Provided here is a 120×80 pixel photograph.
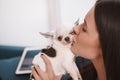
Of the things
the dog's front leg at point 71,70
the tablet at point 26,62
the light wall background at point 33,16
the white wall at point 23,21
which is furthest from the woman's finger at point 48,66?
the white wall at point 23,21

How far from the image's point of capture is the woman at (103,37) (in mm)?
828

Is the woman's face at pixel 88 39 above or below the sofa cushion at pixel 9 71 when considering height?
above

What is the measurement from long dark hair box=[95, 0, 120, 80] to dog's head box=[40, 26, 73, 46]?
344 mm

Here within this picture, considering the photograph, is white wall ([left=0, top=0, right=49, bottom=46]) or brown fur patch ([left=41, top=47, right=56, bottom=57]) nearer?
brown fur patch ([left=41, top=47, right=56, bottom=57])

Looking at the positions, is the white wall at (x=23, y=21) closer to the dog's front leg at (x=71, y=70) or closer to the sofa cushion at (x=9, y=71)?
the sofa cushion at (x=9, y=71)

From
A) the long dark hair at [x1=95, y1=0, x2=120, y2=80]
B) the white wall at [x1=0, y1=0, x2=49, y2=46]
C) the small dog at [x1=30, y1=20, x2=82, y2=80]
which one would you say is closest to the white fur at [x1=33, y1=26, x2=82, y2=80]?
the small dog at [x1=30, y1=20, x2=82, y2=80]

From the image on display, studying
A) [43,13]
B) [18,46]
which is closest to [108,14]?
[43,13]

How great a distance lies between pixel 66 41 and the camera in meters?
1.21

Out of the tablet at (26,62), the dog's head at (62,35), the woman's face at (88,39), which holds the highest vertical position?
the woman's face at (88,39)

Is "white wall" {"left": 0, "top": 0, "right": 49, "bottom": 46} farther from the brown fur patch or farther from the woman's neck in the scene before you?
the woman's neck

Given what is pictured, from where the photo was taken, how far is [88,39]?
928 millimetres

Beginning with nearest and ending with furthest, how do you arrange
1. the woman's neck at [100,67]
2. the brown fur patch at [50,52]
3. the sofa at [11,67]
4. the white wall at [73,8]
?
the woman's neck at [100,67] < the brown fur patch at [50,52] < the sofa at [11,67] < the white wall at [73,8]

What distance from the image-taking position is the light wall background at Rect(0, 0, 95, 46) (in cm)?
202

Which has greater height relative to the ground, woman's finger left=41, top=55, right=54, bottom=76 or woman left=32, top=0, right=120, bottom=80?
woman left=32, top=0, right=120, bottom=80
